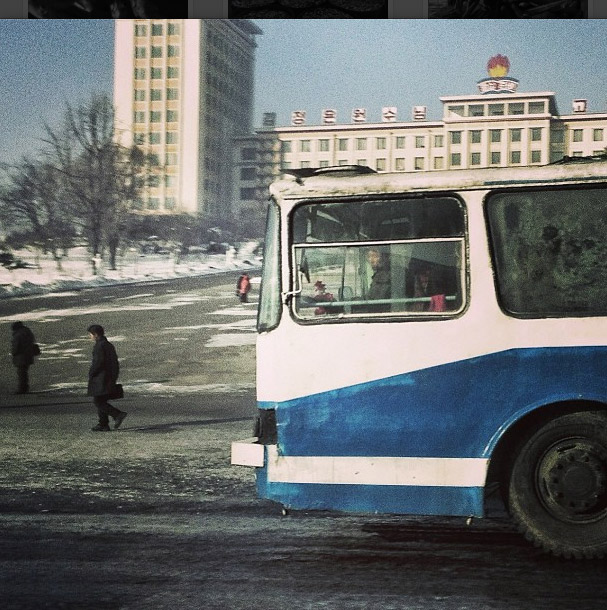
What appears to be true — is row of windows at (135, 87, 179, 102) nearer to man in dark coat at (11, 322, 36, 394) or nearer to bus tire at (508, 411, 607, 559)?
man in dark coat at (11, 322, 36, 394)

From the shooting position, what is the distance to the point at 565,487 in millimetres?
5219

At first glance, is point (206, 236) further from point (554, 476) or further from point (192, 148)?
point (554, 476)

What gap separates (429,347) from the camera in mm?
5453

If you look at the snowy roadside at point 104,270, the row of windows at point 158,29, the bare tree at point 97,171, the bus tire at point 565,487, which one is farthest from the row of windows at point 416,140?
the bus tire at point 565,487

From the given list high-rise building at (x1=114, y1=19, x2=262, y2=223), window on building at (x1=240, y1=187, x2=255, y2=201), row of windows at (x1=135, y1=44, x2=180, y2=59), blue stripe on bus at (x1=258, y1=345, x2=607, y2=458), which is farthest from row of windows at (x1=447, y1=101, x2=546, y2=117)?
blue stripe on bus at (x1=258, y1=345, x2=607, y2=458)

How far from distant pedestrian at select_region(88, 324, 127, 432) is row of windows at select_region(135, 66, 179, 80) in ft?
10.2

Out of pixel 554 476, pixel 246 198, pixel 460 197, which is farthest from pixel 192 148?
pixel 554 476

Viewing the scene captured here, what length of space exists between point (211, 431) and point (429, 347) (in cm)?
529

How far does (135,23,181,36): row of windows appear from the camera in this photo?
9.11 metres

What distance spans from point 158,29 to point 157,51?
0.43m

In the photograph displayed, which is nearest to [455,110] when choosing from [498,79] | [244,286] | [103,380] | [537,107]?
[498,79]

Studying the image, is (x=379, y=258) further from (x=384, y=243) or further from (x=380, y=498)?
(x=380, y=498)

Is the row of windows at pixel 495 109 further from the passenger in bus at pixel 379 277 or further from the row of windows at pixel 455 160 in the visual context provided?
the passenger in bus at pixel 379 277

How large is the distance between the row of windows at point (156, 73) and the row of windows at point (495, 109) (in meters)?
3.07
